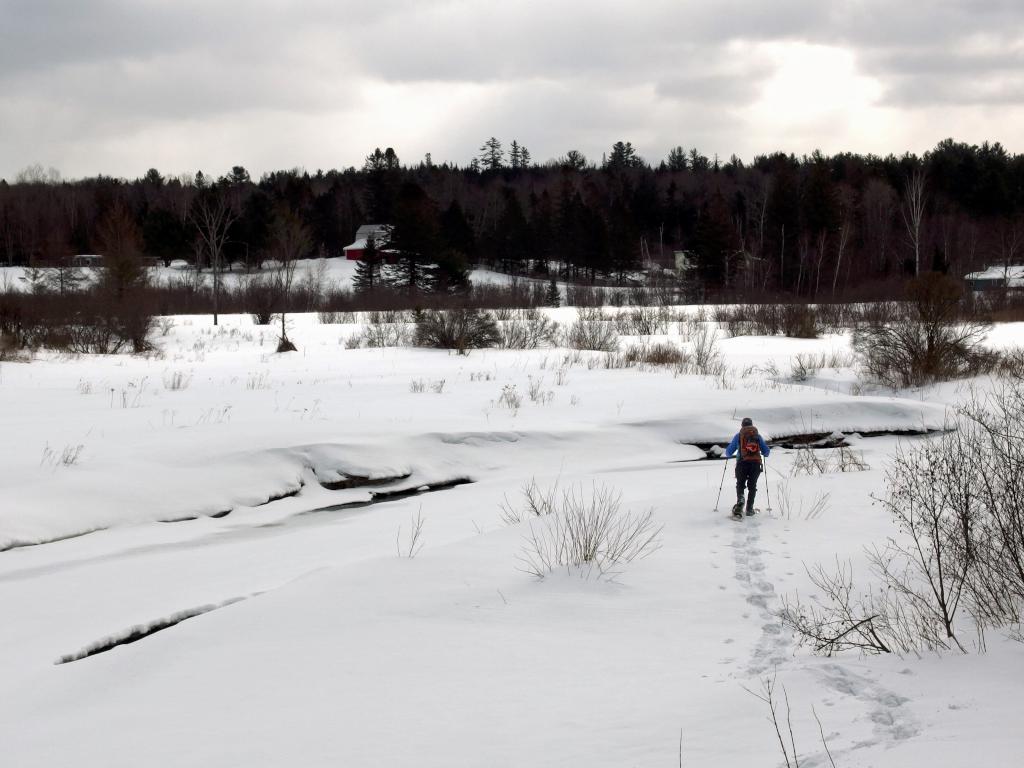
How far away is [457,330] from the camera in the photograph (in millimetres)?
21844

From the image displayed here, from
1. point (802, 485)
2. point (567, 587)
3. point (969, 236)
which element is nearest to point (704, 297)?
point (969, 236)

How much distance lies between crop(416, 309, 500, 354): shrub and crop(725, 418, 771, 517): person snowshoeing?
46.2 ft

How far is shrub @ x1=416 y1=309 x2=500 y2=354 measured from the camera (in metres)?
21.8

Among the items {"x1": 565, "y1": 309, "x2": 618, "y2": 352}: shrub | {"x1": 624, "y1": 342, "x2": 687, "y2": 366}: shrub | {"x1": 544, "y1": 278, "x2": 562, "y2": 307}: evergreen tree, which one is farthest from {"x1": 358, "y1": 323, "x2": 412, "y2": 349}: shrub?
{"x1": 544, "y1": 278, "x2": 562, "y2": 307}: evergreen tree

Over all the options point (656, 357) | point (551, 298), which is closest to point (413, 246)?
point (551, 298)

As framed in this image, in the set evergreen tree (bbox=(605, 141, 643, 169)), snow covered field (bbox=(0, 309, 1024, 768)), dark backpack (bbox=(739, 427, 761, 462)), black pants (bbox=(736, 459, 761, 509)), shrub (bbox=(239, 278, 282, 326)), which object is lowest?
snow covered field (bbox=(0, 309, 1024, 768))

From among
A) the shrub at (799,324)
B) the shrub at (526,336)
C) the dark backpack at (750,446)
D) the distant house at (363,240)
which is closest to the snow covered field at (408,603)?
the dark backpack at (750,446)

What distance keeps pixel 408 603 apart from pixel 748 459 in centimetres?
408

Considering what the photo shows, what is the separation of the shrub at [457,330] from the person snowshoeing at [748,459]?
46.2 feet

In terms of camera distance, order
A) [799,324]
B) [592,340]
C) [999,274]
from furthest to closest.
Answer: [999,274] → [799,324] → [592,340]

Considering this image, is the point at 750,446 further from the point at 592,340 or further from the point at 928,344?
the point at 592,340

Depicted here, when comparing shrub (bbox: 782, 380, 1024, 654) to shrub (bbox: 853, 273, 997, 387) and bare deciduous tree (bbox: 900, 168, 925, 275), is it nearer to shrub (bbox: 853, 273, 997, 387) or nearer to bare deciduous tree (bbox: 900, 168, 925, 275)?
shrub (bbox: 853, 273, 997, 387)

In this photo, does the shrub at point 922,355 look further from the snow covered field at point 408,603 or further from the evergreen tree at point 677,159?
the evergreen tree at point 677,159

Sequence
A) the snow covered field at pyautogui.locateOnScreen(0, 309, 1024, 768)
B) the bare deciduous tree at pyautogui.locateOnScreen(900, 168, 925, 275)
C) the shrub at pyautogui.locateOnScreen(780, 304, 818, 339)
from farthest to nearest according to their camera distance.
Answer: the bare deciduous tree at pyautogui.locateOnScreen(900, 168, 925, 275) → the shrub at pyautogui.locateOnScreen(780, 304, 818, 339) → the snow covered field at pyautogui.locateOnScreen(0, 309, 1024, 768)
